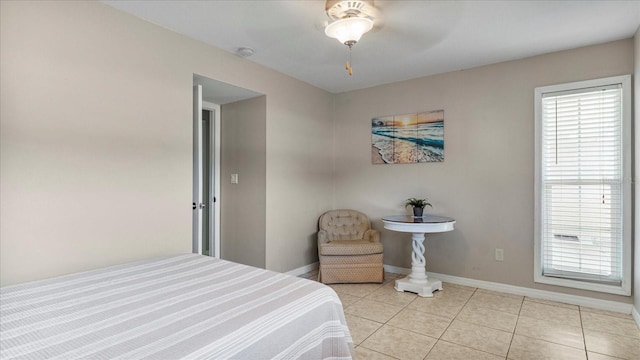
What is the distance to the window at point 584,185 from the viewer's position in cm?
275

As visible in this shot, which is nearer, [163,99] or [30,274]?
[30,274]

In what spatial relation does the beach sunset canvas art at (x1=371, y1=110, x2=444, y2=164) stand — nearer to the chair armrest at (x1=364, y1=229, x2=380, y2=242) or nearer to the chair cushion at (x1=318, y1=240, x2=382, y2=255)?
the chair armrest at (x1=364, y1=229, x2=380, y2=242)

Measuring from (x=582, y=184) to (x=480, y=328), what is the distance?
165 centimetres

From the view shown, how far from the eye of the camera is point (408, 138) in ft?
Result: 12.7

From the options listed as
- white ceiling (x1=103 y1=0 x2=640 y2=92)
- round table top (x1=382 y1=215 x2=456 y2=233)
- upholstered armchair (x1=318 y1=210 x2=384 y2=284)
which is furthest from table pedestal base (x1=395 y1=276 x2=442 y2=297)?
white ceiling (x1=103 y1=0 x2=640 y2=92)

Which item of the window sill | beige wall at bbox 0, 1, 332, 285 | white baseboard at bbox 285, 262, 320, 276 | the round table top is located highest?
beige wall at bbox 0, 1, 332, 285

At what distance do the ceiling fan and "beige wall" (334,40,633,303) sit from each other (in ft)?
5.89

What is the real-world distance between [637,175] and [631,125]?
429 millimetres

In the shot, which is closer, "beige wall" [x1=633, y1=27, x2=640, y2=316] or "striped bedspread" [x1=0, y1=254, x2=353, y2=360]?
"striped bedspread" [x1=0, y1=254, x2=353, y2=360]

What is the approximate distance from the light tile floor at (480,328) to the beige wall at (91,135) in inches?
66.5

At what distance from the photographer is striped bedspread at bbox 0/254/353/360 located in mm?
1081

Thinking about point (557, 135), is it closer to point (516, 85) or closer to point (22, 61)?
point (516, 85)

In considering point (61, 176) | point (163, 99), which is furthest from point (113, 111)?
point (61, 176)

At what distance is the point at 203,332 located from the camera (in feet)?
3.82
